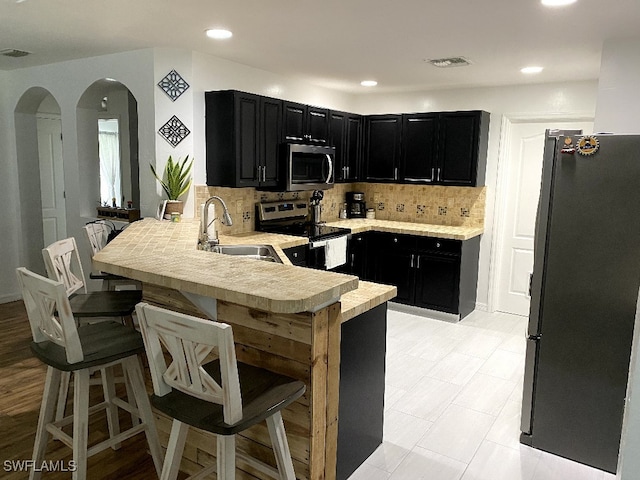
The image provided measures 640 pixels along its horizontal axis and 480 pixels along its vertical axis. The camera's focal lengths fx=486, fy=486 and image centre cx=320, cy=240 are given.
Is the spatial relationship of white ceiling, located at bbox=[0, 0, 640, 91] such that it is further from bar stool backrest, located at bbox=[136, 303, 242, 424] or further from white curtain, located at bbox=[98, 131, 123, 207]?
bar stool backrest, located at bbox=[136, 303, 242, 424]

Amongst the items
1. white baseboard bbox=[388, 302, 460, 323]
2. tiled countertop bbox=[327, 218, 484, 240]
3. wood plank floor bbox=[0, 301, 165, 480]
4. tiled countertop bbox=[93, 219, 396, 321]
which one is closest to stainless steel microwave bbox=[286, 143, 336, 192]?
tiled countertop bbox=[327, 218, 484, 240]

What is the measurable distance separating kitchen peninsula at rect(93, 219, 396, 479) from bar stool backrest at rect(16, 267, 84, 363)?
27 cm

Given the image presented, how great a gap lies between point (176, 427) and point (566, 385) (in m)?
2.09

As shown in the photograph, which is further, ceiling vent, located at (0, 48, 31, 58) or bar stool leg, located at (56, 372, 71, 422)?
ceiling vent, located at (0, 48, 31, 58)

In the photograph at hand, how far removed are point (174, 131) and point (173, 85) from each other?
36 cm

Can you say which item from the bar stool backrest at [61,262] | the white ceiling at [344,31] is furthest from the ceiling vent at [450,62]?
the bar stool backrest at [61,262]

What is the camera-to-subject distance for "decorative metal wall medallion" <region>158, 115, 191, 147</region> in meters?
3.91

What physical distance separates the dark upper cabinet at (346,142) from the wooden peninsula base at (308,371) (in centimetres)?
313

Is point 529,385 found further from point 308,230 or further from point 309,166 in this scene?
point 309,166

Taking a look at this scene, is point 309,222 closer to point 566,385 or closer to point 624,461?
point 566,385

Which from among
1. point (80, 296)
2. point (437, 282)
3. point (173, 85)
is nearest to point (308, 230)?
point (437, 282)

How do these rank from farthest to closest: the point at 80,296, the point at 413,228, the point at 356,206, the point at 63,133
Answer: the point at 356,206 → the point at 413,228 → the point at 63,133 → the point at 80,296

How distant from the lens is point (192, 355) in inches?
60.8

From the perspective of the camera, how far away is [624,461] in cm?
97
